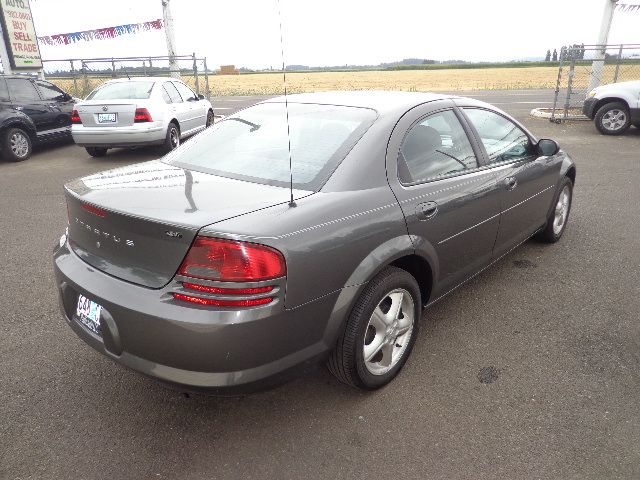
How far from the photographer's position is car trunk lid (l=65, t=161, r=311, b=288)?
208cm

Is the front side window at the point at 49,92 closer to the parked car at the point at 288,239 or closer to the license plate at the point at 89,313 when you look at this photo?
the parked car at the point at 288,239

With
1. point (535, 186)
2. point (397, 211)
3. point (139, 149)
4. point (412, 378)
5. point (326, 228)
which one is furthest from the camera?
point (139, 149)

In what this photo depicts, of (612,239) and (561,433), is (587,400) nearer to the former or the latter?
(561,433)

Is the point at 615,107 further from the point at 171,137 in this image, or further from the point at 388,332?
the point at 388,332

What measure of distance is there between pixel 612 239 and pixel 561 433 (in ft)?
10.8

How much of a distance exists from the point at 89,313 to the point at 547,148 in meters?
3.50

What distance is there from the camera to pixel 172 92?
10.0m

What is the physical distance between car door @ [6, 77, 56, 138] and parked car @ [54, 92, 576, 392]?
802cm

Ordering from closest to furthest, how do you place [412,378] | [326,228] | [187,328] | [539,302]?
1. [187,328]
2. [326,228]
3. [412,378]
4. [539,302]

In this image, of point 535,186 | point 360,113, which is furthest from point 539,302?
point 360,113

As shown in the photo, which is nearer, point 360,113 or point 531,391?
point 531,391

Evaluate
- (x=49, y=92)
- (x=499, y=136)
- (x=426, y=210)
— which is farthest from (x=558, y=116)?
(x=426, y=210)

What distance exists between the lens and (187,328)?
6.52 ft

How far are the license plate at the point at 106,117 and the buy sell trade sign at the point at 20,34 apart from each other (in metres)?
6.47
